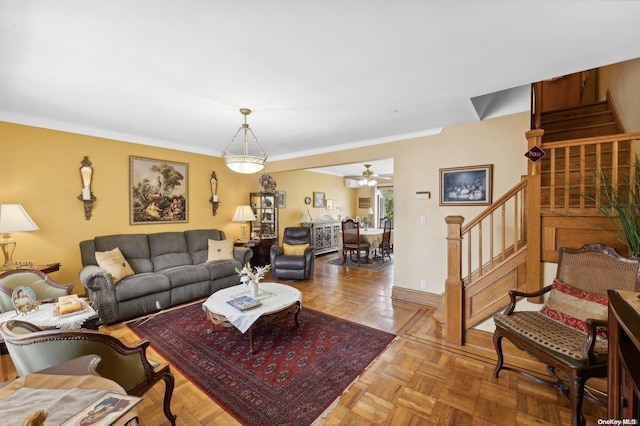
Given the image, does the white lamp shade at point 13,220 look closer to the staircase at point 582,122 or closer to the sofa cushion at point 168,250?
the sofa cushion at point 168,250

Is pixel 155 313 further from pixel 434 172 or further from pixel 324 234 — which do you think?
pixel 324 234

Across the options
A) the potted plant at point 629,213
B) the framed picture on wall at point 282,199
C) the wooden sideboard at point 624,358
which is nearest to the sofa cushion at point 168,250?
the framed picture on wall at point 282,199

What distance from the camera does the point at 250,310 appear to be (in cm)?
255

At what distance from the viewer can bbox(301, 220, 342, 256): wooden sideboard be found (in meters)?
7.12

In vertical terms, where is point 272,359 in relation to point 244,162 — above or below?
below

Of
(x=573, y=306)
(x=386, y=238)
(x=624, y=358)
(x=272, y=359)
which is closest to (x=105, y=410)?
(x=272, y=359)

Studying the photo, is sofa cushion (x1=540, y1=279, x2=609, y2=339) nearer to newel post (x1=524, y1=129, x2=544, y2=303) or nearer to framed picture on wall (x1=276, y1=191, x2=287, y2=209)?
newel post (x1=524, y1=129, x2=544, y2=303)

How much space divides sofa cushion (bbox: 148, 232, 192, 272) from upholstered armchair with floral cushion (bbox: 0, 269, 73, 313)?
1396 mm

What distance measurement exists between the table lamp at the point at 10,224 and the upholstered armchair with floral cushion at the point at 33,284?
2.00ft

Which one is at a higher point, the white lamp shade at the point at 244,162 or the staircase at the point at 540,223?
the white lamp shade at the point at 244,162

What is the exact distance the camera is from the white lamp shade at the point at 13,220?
8.98ft

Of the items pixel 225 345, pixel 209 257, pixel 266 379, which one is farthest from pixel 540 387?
pixel 209 257

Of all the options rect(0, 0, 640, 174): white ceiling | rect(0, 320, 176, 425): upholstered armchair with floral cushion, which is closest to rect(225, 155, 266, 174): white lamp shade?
rect(0, 0, 640, 174): white ceiling

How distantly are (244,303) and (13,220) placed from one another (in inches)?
104
